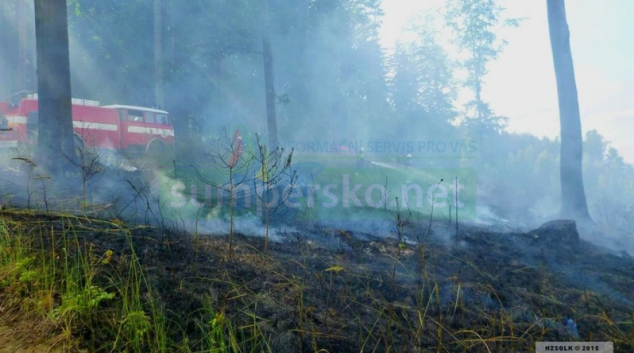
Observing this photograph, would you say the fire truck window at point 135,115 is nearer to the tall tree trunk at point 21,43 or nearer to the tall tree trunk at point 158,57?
the tall tree trunk at point 158,57

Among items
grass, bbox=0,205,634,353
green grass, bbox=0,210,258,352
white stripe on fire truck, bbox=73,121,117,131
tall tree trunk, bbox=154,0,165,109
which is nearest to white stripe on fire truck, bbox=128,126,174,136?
white stripe on fire truck, bbox=73,121,117,131

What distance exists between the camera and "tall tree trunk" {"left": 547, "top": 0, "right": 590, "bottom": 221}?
9.16 meters

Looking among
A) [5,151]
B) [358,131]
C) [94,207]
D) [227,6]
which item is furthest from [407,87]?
[94,207]

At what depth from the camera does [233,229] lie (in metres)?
4.75

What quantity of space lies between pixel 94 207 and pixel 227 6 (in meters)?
10.9

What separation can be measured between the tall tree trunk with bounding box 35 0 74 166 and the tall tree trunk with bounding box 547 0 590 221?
33.8 ft

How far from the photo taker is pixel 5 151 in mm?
8258

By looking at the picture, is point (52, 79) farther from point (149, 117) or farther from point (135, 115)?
point (149, 117)

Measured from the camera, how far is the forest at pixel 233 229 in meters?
2.25

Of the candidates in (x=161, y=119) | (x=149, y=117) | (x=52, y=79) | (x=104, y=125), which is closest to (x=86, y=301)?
(x=52, y=79)

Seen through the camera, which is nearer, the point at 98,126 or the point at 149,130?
the point at 98,126

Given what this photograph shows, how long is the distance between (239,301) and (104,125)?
999 centimetres

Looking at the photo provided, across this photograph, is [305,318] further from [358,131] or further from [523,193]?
[358,131]

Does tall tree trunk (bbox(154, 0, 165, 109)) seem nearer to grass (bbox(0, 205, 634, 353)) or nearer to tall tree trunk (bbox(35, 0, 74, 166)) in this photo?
tall tree trunk (bbox(35, 0, 74, 166))
